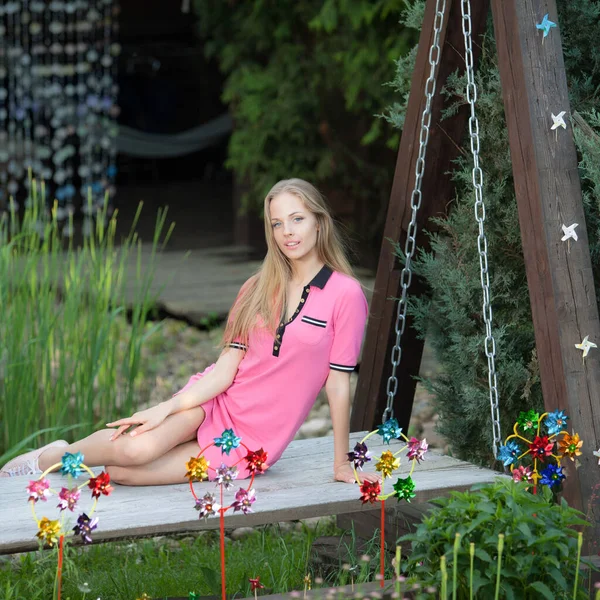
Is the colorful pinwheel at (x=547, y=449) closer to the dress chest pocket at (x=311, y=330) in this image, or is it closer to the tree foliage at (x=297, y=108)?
the dress chest pocket at (x=311, y=330)

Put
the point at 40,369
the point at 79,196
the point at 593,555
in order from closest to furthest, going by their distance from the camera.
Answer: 1. the point at 593,555
2. the point at 40,369
3. the point at 79,196

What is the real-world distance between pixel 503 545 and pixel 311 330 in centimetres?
92

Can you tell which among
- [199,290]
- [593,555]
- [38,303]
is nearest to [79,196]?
[199,290]

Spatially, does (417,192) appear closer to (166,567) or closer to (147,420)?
(147,420)

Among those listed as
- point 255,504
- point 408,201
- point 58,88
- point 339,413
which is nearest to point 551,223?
point 408,201

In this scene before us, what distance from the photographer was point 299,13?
330 inches

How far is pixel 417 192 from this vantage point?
3.13 meters

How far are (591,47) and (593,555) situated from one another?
1.47 metres

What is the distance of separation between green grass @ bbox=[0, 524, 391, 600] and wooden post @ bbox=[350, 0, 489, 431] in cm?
49

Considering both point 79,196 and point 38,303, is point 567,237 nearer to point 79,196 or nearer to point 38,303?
point 38,303

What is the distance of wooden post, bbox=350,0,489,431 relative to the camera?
316 centimetres

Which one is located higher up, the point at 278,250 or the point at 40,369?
the point at 278,250

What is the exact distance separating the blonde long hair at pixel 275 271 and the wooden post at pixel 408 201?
0.35m

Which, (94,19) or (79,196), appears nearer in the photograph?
(94,19)
